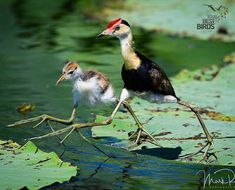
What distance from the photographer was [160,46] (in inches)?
420

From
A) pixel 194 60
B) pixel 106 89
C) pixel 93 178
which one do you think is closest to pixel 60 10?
pixel 194 60

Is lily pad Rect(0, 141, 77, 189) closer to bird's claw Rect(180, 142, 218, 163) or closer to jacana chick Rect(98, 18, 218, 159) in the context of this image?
jacana chick Rect(98, 18, 218, 159)

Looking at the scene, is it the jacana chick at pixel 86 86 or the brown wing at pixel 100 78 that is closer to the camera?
the jacana chick at pixel 86 86

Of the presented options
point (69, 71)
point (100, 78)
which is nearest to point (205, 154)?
point (100, 78)

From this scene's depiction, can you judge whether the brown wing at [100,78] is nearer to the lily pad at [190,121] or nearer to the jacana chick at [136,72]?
the jacana chick at [136,72]

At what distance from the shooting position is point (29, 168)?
5.12 m

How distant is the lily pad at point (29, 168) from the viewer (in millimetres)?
4871

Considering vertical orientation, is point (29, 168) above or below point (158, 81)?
below

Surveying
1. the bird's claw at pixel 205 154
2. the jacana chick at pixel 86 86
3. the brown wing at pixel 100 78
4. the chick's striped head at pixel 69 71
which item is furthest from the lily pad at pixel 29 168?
the bird's claw at pixel 205 154

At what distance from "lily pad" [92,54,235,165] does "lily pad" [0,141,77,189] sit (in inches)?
39.6

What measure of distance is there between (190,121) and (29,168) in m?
2.07

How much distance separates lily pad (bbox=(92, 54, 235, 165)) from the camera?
6.04m

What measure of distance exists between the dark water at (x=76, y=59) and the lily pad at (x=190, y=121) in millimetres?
295

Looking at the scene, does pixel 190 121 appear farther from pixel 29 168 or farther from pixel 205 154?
pixel 29 168
